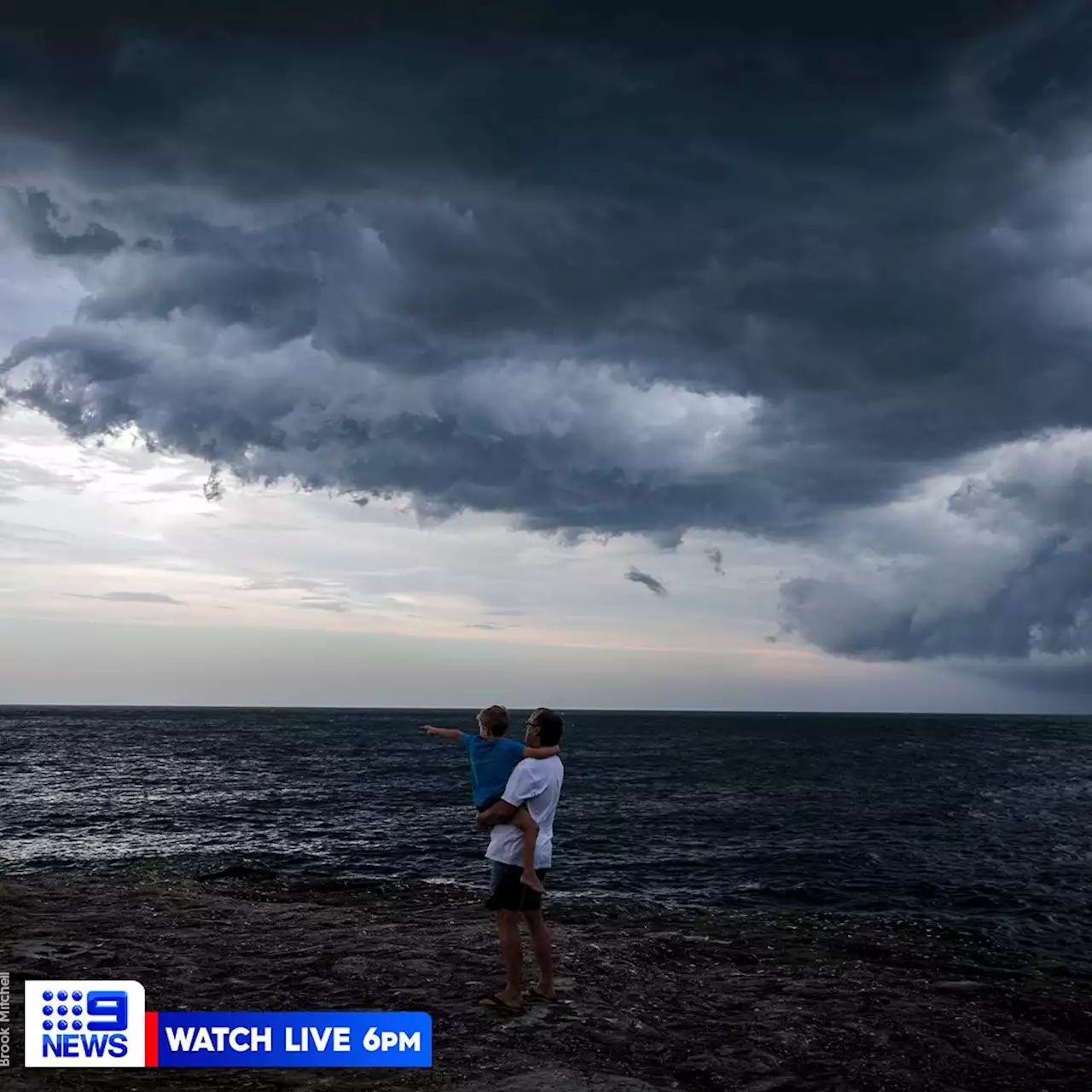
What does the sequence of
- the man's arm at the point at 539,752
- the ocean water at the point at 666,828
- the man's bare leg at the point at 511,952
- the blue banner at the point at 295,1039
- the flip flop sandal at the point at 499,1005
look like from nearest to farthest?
the blue banner at the point at 295,1039
the man's arm at the point at 539,752
the man's bare leg at the point at 511,952
the flip flop sandal at the point at 499,1005
the ocean water at the point at 666,828

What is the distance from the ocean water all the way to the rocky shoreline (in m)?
4.75

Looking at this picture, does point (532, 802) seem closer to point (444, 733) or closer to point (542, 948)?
point (444, 733)

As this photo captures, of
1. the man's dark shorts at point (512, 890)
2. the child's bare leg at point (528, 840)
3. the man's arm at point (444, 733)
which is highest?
the man's arm at point (444, 733)

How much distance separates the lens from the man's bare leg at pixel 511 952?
939 centimetres

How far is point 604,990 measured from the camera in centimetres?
1100

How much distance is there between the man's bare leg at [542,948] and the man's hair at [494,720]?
1871mm

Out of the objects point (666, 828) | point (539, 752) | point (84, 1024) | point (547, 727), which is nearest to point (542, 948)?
point (539, 752)

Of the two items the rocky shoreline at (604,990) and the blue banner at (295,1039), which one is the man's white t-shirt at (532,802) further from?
the blue banner at (295,1039)

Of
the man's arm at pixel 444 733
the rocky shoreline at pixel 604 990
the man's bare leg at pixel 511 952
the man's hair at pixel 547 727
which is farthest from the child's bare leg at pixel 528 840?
the rocky shoreline at pixel 604 990

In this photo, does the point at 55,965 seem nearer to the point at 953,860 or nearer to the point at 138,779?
the point at 953,860

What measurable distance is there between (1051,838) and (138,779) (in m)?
49.3

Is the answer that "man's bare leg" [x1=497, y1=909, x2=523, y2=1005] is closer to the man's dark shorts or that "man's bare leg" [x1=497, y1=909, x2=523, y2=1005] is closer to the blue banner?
the man's dark shorts

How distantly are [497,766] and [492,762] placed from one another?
2.8 inches

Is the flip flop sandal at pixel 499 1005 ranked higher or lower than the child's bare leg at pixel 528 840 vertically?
lower
